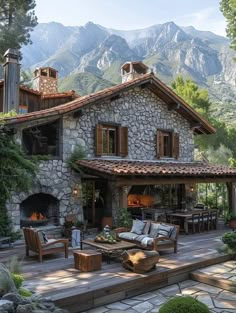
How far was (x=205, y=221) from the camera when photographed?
13117 mm

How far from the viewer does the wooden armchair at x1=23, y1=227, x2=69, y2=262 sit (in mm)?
8078

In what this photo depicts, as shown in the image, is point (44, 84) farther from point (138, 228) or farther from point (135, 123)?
point (138, 228)

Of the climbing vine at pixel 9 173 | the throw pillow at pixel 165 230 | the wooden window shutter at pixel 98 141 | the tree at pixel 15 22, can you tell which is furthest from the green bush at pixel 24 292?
the tree at pixel 15 22

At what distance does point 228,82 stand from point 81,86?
45505 mm

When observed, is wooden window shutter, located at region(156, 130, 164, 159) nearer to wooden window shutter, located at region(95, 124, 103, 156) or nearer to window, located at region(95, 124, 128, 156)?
A: window, located at region(95, 124, 128, 156)

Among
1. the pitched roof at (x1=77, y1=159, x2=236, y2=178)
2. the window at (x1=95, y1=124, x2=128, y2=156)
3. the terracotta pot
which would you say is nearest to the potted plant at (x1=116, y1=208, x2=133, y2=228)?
the terracotta pot

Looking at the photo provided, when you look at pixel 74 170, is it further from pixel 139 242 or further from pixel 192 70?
pixel 192 70

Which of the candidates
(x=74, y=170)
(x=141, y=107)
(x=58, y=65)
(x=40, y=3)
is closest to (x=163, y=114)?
(x=141, y=107)

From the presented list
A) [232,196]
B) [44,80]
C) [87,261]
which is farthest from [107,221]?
[44,80]

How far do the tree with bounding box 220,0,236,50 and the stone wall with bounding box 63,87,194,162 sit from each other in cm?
450

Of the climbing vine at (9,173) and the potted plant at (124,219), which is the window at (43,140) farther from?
the potted plant at (124,219)

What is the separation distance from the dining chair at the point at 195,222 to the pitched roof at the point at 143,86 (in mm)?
5190

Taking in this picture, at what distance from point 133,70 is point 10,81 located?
22.2 feet

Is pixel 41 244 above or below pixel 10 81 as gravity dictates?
below
